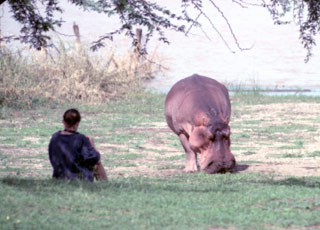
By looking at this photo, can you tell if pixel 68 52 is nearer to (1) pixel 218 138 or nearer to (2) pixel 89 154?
(1) pixel 218 138

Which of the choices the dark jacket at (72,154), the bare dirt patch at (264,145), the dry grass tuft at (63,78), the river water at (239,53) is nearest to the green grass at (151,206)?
the dark jacket at (72,154)

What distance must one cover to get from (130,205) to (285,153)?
589cm

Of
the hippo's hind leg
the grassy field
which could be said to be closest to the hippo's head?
the grassy field

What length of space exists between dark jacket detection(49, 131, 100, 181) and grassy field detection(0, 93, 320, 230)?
236mm

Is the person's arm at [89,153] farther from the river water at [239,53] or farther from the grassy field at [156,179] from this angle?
the river water at [239,53]

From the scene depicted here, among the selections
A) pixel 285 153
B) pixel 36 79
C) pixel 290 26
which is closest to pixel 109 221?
pixel 285 153

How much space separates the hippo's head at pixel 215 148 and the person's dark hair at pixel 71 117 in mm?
2498

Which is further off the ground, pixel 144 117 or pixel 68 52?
pixel 68 52

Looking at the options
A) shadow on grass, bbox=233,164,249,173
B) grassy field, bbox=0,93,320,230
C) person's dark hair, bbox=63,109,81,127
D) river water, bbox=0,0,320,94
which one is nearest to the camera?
grassy field, bbox=0,93,320,230

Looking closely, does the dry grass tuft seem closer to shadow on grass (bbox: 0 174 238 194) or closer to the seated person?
shadow on grass (bbox: 0 174 238 194)

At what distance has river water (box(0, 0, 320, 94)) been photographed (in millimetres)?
32562

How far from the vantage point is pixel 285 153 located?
11.5 metres

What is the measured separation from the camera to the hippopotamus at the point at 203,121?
29.2 ft

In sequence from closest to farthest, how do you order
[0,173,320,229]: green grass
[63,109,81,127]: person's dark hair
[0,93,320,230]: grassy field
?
[0,173,320,229]: green grass → [0,93,320,230]: grassy field → [63,109,81,127]: person's dark hair
